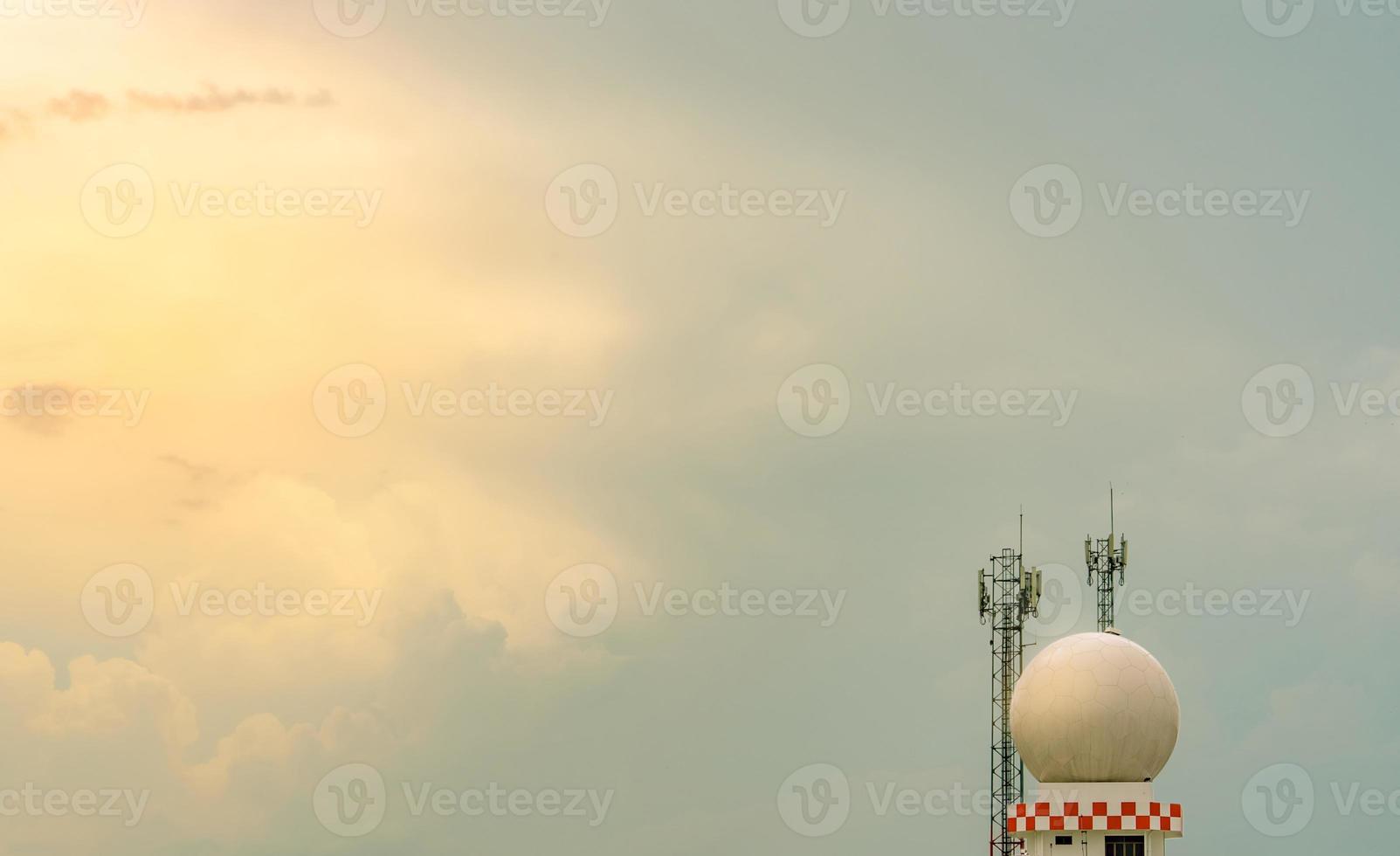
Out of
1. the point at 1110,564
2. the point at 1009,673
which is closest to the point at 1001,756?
the point at 1009,673

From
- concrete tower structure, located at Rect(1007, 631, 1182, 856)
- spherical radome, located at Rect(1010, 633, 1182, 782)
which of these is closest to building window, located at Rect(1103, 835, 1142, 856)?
concrete tower structure, located at Rect(1007, 631, 1182, 856)

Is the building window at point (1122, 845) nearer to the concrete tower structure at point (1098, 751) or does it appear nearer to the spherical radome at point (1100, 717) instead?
the concrete tower structure at point (1098, 751)

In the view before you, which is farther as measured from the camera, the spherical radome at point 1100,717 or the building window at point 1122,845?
the spherical radome at point 1100,717

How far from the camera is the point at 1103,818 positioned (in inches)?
2699

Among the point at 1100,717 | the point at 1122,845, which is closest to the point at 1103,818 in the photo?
the point at 1122,845

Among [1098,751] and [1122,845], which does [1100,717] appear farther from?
[1122,845]

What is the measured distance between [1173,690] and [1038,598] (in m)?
14.5

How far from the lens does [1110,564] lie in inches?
2945

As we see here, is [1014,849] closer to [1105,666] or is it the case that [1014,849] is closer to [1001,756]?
[1001,756]

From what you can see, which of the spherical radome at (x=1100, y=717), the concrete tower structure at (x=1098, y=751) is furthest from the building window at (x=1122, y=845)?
the spherical radome at (x=1100, y=717)

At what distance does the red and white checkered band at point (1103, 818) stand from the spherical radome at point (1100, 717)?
1332 millimetres

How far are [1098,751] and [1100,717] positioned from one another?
1.19 m

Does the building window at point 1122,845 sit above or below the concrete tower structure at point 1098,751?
below

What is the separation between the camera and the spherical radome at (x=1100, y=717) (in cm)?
6912
